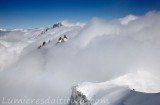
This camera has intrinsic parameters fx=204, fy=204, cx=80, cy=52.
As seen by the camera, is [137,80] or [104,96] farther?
[137,80]

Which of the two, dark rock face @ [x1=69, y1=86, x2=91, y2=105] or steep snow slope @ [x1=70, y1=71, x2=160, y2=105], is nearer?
steep snow slope @ [x1=70, y1=71, x2=160, y2=105]

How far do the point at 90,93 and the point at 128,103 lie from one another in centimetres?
1592

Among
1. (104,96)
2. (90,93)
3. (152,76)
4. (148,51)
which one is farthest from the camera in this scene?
(148,51)

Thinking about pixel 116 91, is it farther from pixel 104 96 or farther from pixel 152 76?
pixel 152 76

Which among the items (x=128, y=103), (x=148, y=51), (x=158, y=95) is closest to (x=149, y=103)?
(x=158, y=95)

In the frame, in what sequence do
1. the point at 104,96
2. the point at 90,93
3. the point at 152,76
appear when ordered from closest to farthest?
the point at 104,96, the point at 90,93, the point at 152,76

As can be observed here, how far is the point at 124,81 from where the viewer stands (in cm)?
7144

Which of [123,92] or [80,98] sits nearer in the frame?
[123,92]

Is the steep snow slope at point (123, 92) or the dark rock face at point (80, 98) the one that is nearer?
the steep snow slope at point (123, 92)

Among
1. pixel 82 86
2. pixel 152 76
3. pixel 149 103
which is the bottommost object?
pixel 149 103

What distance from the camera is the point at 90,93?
2419 inches

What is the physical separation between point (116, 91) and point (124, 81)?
14.6m

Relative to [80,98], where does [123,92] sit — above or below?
below

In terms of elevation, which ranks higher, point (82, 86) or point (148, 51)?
point (148, 51)
